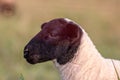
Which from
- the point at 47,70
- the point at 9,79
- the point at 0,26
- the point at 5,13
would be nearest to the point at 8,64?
the point at 47,70

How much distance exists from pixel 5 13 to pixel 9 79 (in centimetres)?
778

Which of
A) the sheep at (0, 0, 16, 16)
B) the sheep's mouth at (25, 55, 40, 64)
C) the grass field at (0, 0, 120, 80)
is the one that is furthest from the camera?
the sheep at (0, 0, 16, 16)

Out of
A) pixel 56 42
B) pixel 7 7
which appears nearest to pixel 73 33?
pixel 56 42

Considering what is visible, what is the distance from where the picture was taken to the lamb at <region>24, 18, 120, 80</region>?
22.9 ft

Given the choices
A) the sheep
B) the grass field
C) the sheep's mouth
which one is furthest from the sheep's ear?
the sheep

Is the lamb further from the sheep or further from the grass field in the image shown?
the sheep

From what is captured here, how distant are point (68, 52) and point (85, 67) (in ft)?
0.56

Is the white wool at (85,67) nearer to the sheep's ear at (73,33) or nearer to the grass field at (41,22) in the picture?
the sheep's ear at (73,33)

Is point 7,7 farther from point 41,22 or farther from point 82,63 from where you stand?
point 82,63

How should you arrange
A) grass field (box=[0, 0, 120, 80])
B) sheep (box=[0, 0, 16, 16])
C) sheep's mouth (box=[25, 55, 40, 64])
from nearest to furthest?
sheep's mouth (box=[25, 55, 40, 64]) → grass field (box=[0, 0, 120, 80]) → sheep (box=[0, 0, 16, 16])

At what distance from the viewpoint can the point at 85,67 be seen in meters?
7.01

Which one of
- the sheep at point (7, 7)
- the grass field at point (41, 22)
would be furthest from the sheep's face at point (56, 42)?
the sheep at point (7, 7)

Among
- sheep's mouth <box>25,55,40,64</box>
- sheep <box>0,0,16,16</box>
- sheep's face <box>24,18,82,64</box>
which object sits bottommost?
sheep <box>0,0,16,16</box>

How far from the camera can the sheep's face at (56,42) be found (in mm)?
6961
